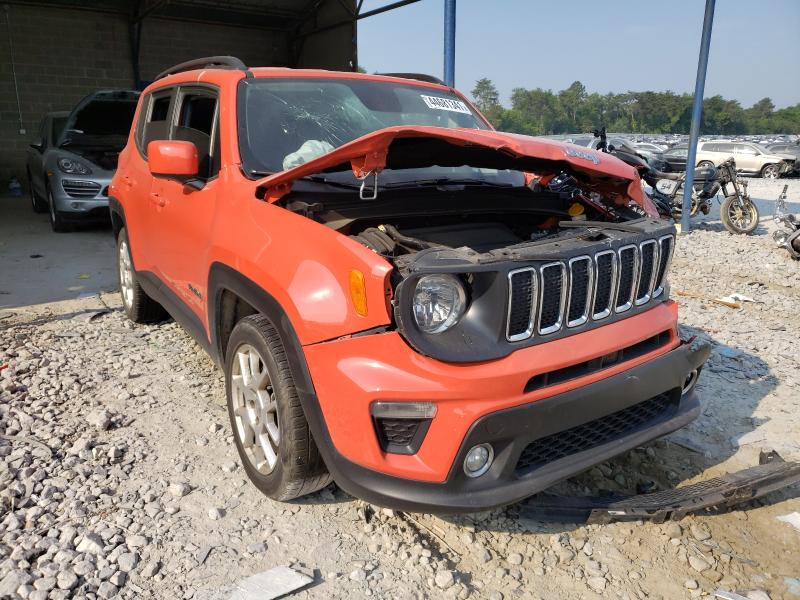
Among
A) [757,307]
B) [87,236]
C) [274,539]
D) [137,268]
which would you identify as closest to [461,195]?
[274,539]

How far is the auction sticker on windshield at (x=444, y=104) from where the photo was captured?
382cm

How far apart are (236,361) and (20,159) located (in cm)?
1543

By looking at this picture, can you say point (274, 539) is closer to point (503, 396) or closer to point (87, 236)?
point (503, 396)

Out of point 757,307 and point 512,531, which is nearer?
point 512,531

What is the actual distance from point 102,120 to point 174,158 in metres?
7.41

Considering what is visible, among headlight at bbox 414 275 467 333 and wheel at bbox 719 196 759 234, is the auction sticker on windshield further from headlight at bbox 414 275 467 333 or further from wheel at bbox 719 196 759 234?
wheel at bbox 719 196 759 234

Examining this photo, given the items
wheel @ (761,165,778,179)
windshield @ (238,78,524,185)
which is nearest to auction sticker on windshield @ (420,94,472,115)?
windshield @ (238,78,524,185)

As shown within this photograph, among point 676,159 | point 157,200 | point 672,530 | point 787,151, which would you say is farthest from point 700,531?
point 787,151

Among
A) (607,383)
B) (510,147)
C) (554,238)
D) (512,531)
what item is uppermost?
(510,147)

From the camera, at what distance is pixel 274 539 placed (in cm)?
246

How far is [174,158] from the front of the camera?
9.63ft

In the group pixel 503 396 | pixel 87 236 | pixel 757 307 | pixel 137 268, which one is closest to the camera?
pixel 503 396

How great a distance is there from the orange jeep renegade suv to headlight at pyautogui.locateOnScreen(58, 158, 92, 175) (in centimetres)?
583

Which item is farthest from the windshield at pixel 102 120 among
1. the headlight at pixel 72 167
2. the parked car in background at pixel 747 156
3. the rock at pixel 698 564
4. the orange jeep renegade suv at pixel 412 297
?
the parked car in background at pixel 747 156
